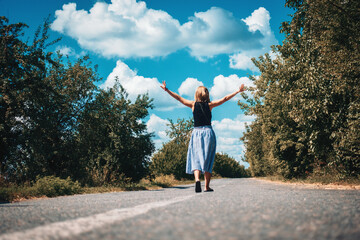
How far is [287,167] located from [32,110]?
1705 centimetres

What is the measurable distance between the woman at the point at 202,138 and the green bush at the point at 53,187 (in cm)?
491

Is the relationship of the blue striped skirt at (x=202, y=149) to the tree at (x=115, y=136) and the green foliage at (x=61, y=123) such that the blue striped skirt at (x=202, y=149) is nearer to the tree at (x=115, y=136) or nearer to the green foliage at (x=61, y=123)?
the green foliage at (x=61, y=123)

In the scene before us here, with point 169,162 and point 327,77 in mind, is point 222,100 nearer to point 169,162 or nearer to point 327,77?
point 327,77

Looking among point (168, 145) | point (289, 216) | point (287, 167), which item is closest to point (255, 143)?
point (168, 145)

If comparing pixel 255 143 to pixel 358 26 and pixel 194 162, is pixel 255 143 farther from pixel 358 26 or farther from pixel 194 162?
pixel 194 162

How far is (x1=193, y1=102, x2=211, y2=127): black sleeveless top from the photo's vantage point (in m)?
6.71

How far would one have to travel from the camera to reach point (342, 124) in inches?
484

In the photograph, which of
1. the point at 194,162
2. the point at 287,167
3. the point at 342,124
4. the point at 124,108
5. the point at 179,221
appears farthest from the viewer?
the point at 124,108

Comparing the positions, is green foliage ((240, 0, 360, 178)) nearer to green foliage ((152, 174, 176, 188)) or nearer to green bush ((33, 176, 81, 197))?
green bush ((33, 176, 81, 197))

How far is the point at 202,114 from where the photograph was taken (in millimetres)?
6711

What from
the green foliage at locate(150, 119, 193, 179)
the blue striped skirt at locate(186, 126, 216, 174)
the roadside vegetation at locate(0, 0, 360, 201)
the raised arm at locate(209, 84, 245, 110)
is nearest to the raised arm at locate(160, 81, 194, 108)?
the raised arm at locate(209, 84, 245, 110)

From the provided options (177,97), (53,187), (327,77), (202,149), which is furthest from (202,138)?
(327,77)

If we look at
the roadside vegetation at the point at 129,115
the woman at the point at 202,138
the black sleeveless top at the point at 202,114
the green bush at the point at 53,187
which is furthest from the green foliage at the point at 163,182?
the black sleeveless top at the point at 202,114

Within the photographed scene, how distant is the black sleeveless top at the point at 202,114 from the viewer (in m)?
6.71
